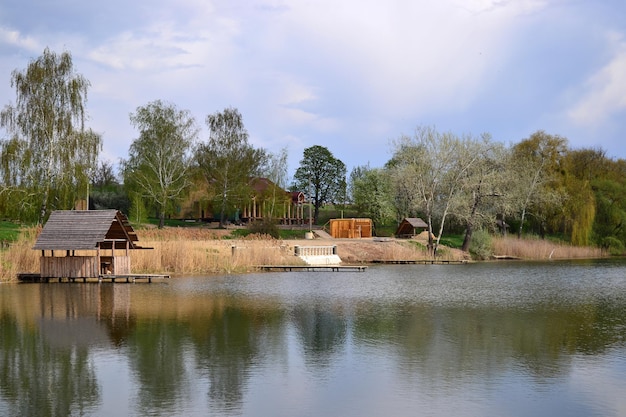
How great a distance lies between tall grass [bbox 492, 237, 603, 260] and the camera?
57.6 meters

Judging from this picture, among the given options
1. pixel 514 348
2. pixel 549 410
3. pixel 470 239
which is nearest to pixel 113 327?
pixel 514 348

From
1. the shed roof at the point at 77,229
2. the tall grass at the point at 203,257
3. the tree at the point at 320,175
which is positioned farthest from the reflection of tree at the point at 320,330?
the tree at the point at 320,175

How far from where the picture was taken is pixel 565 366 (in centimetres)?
1548

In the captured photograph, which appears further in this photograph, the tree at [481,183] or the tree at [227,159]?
the tree at [227,159]

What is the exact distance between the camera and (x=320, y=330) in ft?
65.7

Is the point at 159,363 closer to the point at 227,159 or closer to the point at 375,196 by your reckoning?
the point at 227,159

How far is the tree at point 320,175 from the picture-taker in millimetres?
80000

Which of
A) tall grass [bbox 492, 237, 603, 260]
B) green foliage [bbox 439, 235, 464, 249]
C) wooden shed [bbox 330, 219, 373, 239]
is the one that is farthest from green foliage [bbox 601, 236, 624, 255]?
wooden shed [bbox 330, 219, 373, 239]

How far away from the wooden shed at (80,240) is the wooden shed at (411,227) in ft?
108

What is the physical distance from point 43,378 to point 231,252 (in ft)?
91.9

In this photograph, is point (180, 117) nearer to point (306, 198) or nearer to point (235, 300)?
point (306, 198)

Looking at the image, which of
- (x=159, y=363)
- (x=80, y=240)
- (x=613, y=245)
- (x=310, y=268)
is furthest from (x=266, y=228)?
(x=159, y=363)

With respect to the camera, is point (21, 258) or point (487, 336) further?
point (21, 258)

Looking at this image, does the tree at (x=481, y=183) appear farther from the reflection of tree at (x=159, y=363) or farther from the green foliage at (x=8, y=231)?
the reflection of tree at (x=159, y=363)
